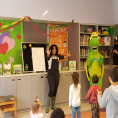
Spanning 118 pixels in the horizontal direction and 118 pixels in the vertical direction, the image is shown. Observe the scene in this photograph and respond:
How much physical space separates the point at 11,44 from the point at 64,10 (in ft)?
5.34

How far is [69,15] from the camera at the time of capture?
4332 mm

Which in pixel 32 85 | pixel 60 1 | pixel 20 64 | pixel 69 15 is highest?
pixel 60 1

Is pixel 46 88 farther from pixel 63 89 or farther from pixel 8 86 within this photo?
pixel 8 86

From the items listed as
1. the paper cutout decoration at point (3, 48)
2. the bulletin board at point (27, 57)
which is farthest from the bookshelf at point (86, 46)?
the paper cutout decoration at point (3, 48)

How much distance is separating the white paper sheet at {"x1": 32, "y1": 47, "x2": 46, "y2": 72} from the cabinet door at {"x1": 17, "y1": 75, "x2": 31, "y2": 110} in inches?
15.2

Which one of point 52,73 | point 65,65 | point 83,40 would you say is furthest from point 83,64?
point 52,73

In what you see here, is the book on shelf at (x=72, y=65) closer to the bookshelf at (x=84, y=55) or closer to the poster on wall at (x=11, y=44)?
the bookshelf at (x=84, y=55)

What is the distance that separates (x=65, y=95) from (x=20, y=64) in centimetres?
143

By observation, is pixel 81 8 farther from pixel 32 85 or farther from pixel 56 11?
pixel 32 85

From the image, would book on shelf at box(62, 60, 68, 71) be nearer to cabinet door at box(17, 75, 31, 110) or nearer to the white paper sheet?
the white paper sheet

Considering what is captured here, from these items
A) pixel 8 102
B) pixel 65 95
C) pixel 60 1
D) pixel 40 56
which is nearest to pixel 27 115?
pixel 8 102

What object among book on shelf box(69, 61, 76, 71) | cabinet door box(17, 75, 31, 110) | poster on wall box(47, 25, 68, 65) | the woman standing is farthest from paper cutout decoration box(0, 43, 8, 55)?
book on shelf box(69, 61, 76, 71)

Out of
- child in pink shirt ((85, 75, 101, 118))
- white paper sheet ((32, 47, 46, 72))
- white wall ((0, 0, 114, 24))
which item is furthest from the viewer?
white paper sheet ((32, 47, 46, 72))

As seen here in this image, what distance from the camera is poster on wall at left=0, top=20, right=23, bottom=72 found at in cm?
401
